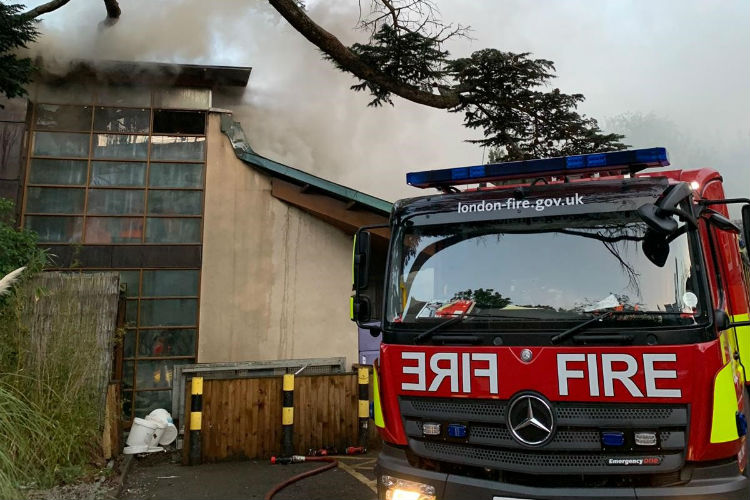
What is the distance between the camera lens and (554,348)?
279 cm

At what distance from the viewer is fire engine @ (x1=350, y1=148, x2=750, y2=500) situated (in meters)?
2.60

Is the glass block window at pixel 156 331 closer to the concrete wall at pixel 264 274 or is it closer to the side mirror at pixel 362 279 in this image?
the concrete wall at pixel 264 274

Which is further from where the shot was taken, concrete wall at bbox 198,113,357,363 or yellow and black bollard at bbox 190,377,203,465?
concrete wall at bbox 198,113,357,363

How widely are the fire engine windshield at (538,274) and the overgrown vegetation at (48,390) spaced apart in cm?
316

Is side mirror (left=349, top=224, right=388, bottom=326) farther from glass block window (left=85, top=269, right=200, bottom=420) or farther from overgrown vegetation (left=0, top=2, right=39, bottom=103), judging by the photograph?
overgrown vegetation (left=0, top=2, right=39, bottom=103)

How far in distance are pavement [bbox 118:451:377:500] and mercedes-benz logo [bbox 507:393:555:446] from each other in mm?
2591

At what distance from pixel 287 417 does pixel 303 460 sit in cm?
52

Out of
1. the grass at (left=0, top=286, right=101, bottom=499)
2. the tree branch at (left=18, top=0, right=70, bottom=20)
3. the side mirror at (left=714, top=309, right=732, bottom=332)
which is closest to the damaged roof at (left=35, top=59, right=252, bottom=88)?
the tree branch at (left=18, top=0, right=70, bottom=20)

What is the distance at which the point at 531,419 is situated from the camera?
110 inches

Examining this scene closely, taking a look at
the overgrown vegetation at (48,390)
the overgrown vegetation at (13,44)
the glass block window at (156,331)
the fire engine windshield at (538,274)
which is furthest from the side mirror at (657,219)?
the overgrown vegetation at (13,44)

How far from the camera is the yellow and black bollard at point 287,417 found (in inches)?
245

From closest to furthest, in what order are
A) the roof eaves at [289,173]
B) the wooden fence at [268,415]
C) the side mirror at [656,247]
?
1. the side mirror at [656,247]
2. the wooden fence at [268,415]
3. the roof eaves at [289,173]

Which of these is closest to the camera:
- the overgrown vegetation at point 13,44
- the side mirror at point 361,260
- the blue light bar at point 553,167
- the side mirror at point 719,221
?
the side mirror at point 719,221

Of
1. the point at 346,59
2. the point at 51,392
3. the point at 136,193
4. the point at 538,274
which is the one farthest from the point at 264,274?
the point at 538,274
